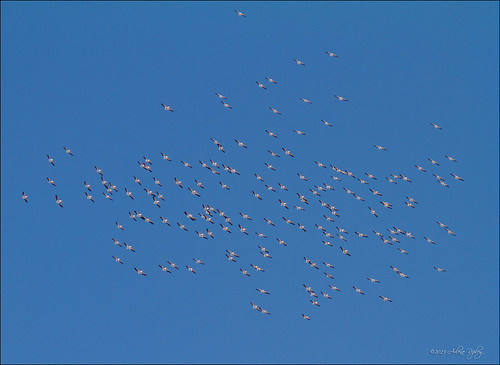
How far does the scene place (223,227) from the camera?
387 feet

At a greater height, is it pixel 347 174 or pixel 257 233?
pixel 347 174

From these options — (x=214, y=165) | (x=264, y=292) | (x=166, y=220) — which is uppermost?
(x=214, y=165)

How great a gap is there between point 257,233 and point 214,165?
1321cm

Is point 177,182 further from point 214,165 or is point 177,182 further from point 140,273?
point 140,273

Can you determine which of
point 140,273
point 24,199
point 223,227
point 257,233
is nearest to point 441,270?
point 257,233

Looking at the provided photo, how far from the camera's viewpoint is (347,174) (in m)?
131

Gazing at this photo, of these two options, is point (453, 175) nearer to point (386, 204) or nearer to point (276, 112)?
point (386, 204)

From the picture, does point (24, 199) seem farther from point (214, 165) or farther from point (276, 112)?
point (276, 112)

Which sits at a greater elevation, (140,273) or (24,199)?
(24,199)

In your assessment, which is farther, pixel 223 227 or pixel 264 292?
pixel 264 292

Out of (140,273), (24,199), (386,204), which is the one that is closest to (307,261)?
(386,204)

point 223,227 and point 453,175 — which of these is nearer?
point 223,227

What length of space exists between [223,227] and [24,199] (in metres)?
33.6

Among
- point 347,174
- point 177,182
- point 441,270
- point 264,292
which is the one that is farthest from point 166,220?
point 441,270
